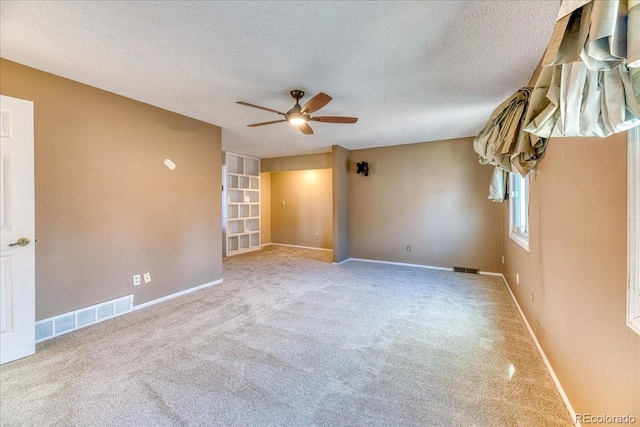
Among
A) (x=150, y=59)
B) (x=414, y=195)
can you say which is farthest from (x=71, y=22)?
(x=414, y=195)

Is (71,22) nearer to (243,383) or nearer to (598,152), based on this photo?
(243,383)

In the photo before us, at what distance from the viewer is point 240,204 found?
22.7ft

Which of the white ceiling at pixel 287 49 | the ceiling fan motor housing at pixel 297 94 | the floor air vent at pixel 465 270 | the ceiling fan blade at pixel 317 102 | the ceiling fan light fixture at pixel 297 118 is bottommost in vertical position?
the floor air vent at pixel 465 270

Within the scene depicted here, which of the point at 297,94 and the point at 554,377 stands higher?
the point at 297,94

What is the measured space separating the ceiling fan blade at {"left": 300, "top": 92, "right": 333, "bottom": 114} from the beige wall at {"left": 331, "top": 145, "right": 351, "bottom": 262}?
2.90 meters

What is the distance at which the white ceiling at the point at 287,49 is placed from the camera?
1693mm

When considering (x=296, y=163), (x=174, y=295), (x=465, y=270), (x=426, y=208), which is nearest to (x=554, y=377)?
(x=465, y=270)

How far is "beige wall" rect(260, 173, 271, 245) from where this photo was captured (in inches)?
310

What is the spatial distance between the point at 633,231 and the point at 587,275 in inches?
20.2

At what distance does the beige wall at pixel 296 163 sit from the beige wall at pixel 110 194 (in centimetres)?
278

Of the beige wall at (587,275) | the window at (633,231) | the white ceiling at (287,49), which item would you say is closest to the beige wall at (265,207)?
the white ceiling at (287,49)

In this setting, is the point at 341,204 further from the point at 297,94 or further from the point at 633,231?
the point at 633,231

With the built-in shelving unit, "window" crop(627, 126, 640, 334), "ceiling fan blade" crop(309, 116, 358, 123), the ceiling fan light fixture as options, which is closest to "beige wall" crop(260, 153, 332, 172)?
the built-in shelving unit

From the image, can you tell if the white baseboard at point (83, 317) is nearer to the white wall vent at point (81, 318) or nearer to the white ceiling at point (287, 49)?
the white wall vent at point (81, 318)
